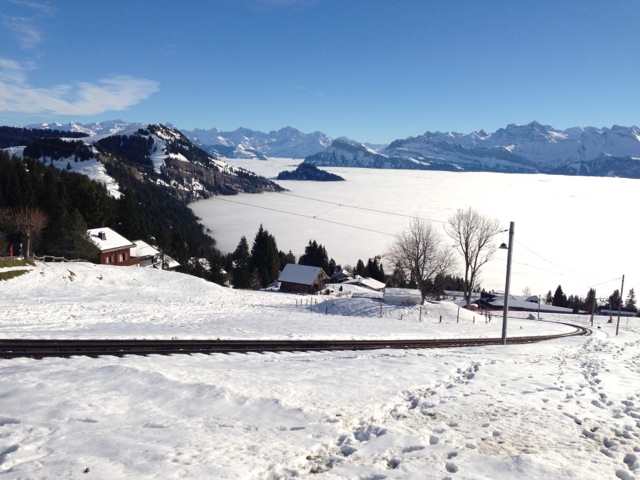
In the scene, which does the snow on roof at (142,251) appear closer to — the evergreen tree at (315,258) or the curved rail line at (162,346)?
the evergreen tree at (315,258)

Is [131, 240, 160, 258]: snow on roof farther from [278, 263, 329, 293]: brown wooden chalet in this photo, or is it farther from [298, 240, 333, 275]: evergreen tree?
[298, 240, 333, 275]: evergreen tree

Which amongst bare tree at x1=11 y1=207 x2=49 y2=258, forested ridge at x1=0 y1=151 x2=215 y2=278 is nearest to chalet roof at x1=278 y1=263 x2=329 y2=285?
forested ridge at x1=0 y1=151 x2=215 y2=278

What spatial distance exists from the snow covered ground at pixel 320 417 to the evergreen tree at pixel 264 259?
233 ft

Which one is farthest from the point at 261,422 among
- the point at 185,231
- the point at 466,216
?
the point at 185,231

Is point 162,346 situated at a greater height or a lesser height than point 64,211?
lesser

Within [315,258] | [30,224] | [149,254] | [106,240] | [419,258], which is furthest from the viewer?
[315,258]

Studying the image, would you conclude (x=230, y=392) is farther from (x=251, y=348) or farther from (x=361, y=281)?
(x=361, y=281)

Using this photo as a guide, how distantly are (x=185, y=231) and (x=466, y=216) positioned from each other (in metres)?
116

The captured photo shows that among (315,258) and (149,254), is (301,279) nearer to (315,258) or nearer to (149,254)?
(149,254)

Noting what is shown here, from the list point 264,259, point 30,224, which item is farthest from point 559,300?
point 30,224

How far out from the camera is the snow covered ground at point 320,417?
6594 millimetres

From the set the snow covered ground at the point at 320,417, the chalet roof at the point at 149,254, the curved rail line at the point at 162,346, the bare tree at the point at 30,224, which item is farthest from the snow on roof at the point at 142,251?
the snow covered ground at the point at 320,417

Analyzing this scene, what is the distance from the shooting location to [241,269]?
85.3 m

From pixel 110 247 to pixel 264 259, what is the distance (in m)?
35.6
